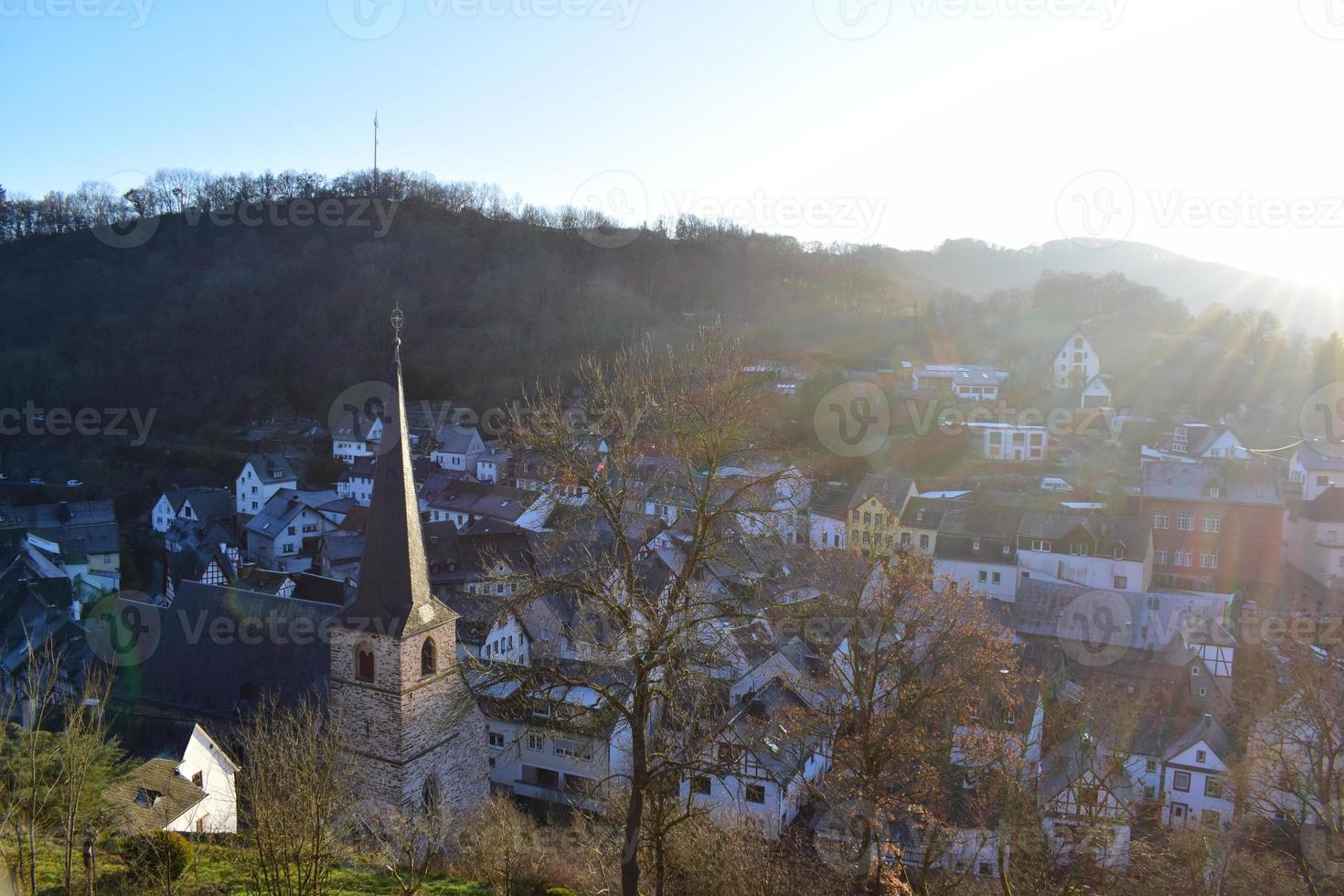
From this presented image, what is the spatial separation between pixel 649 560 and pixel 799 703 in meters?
10.3

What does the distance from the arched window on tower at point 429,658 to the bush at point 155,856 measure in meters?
4.28

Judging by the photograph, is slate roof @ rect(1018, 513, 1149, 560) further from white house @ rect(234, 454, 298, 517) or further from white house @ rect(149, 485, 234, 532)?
white house @ rect(149, 485, 234, 532)

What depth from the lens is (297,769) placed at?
1066 cm

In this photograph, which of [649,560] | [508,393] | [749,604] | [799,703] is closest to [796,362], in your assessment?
[508,393]

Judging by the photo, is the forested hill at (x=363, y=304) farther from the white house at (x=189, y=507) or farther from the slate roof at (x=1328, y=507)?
the slate roof at (x=1328, y=507)

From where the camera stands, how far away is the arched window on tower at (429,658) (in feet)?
47.7

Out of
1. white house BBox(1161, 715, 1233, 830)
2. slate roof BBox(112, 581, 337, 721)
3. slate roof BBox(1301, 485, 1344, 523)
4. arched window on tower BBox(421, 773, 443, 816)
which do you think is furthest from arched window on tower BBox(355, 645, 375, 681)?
slate roof BBox(1301, 485, 1344, 523)

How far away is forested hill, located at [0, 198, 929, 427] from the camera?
67.1 m

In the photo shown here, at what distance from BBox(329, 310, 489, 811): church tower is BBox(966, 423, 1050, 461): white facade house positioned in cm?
3270

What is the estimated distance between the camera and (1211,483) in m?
30.2

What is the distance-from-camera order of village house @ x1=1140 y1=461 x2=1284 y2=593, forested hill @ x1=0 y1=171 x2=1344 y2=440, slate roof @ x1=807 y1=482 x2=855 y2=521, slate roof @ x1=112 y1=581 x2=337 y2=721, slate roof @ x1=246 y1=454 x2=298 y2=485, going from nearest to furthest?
slate roof @ x1=112 y1=581 x2=337 y2=721 → village house @ x1=1140 y1=461 x2=1284 y2=593 → slate roof @ x1=807 y1=482 x2=855 y2=521 → slate roof @ x1=246 y1=454 x2=298 y2=485 → forested hill @ x1=0 y1=171 x2=1344 y2=440

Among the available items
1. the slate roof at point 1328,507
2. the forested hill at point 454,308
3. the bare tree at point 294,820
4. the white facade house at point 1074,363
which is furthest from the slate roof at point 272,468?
the slate roof at point 1328,507

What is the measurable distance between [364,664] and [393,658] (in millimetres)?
698

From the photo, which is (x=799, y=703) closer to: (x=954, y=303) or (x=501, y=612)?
(x=501, y=612)
